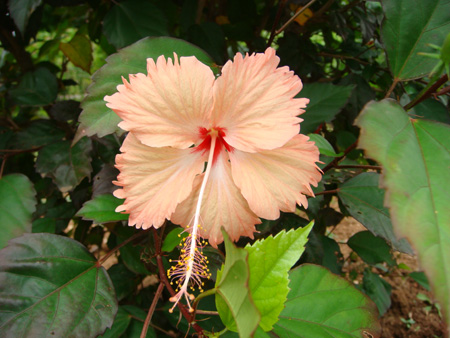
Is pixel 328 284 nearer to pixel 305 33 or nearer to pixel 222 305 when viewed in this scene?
pixel 222 305

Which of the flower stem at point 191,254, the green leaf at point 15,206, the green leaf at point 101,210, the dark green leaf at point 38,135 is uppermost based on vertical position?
the flower stem at point 191,254

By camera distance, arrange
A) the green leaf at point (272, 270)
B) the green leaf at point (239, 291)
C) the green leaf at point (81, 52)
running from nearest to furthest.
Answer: the green leaf at point (239, 291), the green leaf at point (272, 270), the green leaf at point (81, 52)

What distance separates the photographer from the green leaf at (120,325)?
922 mm

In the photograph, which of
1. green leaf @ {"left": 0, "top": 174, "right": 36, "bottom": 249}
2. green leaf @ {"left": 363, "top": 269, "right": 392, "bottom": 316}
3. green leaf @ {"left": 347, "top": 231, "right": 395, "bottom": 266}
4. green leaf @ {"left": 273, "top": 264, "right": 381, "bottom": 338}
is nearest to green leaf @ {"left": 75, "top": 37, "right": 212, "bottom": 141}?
green leaf @ {"left": 0, "top": 174, "right": 36, "bottom": 249}

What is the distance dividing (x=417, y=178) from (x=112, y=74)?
59 cm

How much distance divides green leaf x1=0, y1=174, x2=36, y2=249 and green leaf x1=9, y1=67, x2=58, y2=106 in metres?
0.34

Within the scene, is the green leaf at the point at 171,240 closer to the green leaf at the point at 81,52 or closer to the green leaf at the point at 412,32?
the green leaf at the point at 412,32

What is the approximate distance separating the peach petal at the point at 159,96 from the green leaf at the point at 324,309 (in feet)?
1.30

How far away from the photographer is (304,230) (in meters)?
0.56

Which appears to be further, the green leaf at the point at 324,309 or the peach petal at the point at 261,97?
the green leaf at the point at 324,309

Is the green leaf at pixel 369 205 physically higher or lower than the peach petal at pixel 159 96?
lower

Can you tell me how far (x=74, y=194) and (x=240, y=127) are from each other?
842 millimetres

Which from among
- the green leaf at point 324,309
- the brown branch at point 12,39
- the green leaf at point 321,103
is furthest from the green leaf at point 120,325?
the brown branch at point 12,39

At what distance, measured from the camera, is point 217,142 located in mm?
653
